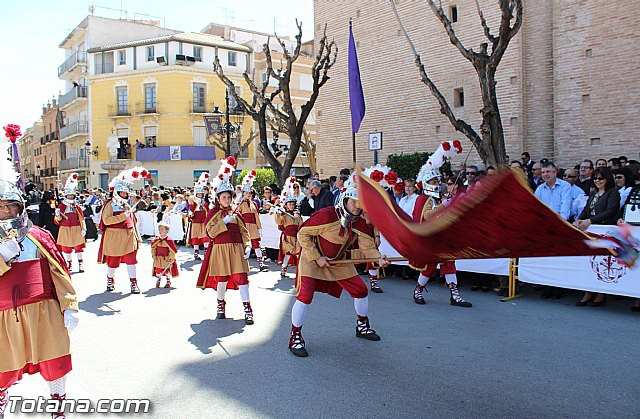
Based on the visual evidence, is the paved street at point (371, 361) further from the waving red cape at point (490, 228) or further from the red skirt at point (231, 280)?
the waving red cape at point (490, 228)

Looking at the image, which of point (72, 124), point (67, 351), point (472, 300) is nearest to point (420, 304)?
point (472, 300)

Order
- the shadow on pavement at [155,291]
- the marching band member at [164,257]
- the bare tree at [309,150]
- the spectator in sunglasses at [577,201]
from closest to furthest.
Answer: the spectator in sunglasses at [577,201], the shadow on pavement at [155,291], the marching band member at [164,257], the bare tree at [309,150]

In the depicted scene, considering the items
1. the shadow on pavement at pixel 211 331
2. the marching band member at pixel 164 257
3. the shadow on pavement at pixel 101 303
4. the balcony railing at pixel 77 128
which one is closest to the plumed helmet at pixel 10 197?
the shadow on pavement at pixel 211 331

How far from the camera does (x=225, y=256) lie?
7.06 m

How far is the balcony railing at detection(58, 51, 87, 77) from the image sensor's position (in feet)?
145

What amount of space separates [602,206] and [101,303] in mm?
7747

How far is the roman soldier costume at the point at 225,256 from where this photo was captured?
278 inches

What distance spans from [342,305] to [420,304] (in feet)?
3.88

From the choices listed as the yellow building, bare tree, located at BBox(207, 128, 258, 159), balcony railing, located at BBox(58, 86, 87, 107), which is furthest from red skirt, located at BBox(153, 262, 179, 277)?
balcony railing, located at BBox(58, 86, 87, 107)

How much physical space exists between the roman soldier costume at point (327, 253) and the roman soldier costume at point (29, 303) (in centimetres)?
245

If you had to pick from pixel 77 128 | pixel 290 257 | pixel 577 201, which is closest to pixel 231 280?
pixel 290 257

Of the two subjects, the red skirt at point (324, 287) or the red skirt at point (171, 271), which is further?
the red skirt at point (171, 271)

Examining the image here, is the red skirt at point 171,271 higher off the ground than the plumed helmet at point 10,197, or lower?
lower

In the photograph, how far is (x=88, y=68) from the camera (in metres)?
42.5
